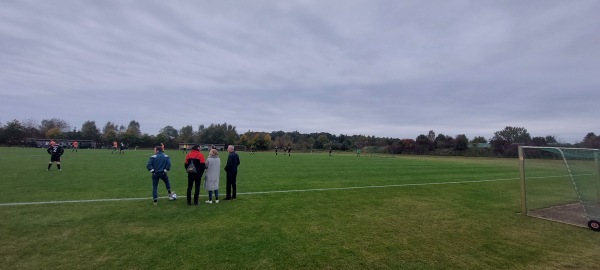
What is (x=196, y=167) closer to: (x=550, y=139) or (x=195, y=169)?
(x=195, y=169)

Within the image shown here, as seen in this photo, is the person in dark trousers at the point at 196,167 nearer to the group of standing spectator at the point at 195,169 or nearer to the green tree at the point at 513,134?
the group of standing spectator at the point at 195,169

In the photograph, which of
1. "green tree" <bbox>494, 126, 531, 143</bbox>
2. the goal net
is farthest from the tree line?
the goal net

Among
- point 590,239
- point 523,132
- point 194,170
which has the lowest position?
point 590,239

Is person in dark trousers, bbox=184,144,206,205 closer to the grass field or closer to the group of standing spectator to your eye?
the group of standing spectator

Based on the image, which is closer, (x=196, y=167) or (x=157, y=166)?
(x=196, y=167)

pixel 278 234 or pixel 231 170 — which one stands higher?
pixel 231 170

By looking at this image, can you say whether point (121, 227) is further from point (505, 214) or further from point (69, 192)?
point (505, 214)

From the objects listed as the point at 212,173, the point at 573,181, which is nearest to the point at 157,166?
the point at 212,173

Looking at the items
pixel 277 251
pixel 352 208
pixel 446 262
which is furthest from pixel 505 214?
pixel 277 251

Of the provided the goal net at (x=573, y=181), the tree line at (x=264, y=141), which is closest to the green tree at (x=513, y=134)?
the tree line at (x=264, y=141)

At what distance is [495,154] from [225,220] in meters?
71.0

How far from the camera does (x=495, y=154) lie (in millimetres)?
63031

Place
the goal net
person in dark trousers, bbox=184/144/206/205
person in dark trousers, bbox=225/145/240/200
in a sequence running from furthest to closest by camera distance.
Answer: person in dark trousers, bbox=225/145/240/200 → person in dark trousers, bbox=184/144/206/205 → the goal net

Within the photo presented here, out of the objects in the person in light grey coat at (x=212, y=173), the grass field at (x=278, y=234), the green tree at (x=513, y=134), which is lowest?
the grass field at (x=278, y=234)
